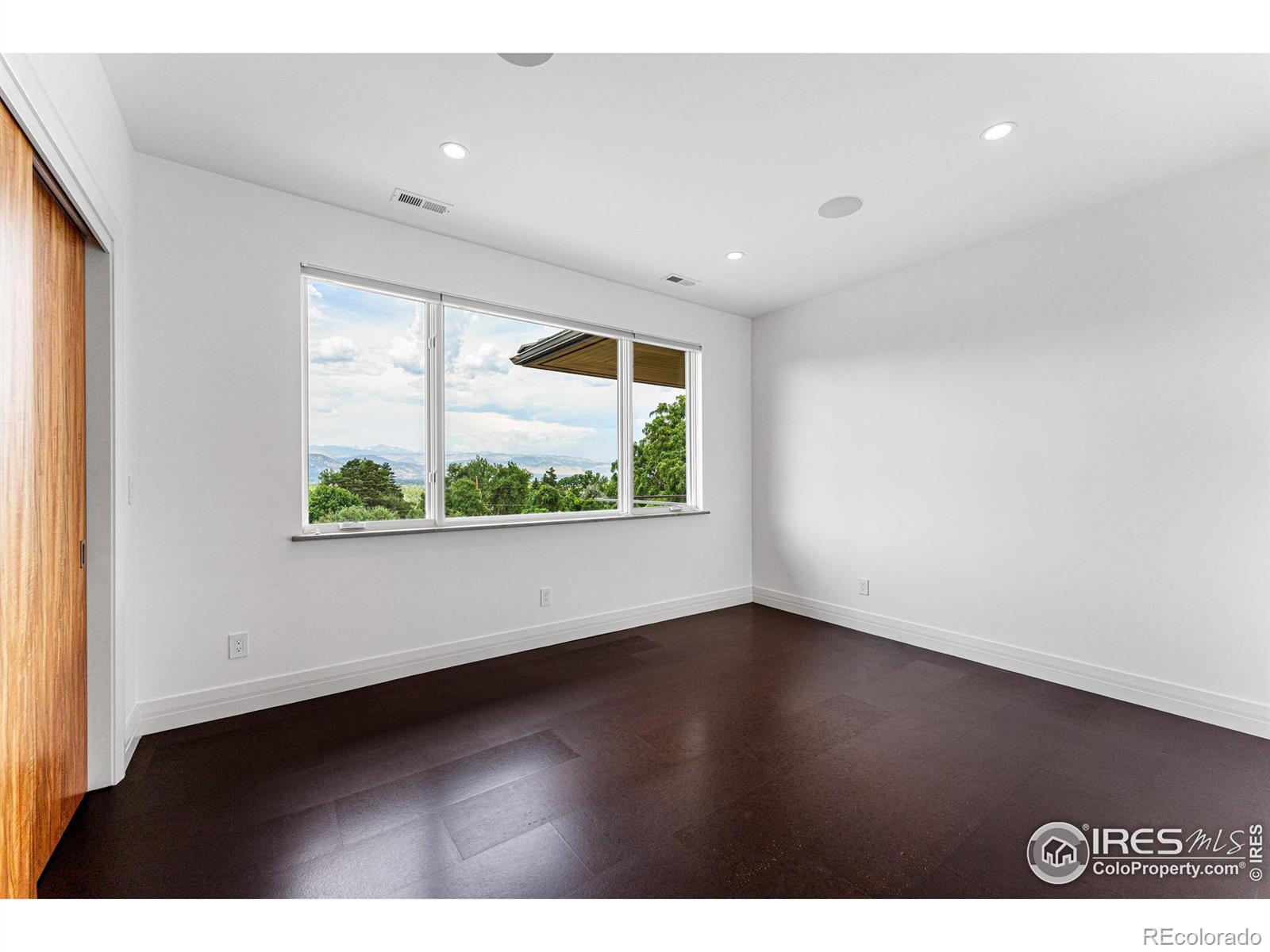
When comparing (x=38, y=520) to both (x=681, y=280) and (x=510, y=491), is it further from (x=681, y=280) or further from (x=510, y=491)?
(x=681, y=280)

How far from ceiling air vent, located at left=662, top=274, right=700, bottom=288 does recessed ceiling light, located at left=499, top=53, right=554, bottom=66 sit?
87.2 inches

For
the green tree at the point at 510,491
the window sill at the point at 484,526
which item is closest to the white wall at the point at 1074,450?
the window sill at the point at 484,526

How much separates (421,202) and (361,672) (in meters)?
2.60

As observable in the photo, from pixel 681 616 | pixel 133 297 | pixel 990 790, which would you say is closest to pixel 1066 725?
pixel 990 790

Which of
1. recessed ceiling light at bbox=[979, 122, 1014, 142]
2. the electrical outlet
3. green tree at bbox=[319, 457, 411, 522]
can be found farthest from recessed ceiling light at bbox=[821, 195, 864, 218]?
the electrical outlet

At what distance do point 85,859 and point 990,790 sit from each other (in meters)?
3.06

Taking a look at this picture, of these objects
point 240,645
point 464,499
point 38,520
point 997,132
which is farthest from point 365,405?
point 997,132

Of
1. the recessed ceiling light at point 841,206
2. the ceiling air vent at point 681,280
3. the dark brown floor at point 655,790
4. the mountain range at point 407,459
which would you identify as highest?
the ceiling air vent at point 681,280

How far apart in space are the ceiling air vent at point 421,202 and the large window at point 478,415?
0.48m

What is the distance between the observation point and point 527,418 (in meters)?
3.87

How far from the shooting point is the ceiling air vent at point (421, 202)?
2.85 m

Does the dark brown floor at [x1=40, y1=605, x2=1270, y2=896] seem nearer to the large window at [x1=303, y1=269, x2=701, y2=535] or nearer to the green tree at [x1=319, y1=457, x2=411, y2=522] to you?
the green tree at [x1=319, y1=457, x2=411, y2=522]

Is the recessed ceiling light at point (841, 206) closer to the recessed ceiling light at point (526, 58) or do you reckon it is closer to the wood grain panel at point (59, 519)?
the recessed ceiling light at point (526, 58)

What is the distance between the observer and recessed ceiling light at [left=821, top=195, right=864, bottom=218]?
293cm
